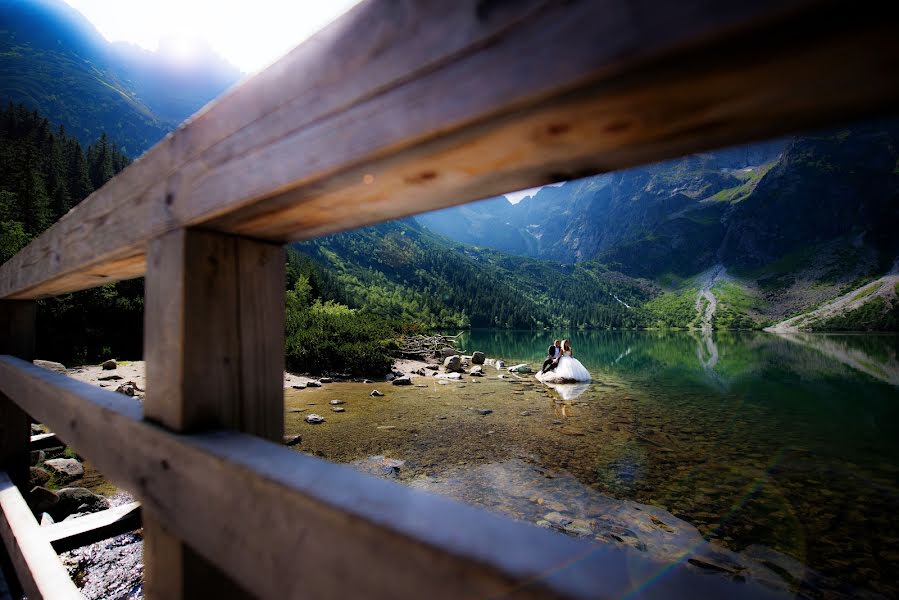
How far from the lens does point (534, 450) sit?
6.73 m

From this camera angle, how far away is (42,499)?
12.0 ft

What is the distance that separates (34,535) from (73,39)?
251684 mm

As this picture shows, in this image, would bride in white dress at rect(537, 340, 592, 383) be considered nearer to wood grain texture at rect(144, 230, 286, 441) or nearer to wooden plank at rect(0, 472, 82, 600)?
wooden plank at rect(0, 472, 82, 600)

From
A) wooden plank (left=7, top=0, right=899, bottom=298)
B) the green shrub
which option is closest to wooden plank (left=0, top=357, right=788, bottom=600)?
wooden plank (left=7, top=0, right=899, bottom=298)

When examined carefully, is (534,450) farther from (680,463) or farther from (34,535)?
(34,535)

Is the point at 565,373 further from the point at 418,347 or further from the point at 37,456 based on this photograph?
the point at 37,456

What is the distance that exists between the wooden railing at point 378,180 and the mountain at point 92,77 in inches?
4549

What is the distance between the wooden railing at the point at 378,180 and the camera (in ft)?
1.22

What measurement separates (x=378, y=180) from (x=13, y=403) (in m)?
3.89

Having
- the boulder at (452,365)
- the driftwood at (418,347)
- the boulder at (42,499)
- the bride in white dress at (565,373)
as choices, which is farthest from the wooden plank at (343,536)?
the driftwood at (418,347)

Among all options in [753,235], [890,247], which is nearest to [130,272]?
[890,247]

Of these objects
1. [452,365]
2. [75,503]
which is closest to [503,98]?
[75,503]

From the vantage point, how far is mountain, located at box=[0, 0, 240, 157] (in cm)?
12106

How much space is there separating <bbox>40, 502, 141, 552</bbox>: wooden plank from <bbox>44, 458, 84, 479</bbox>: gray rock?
1.95m
